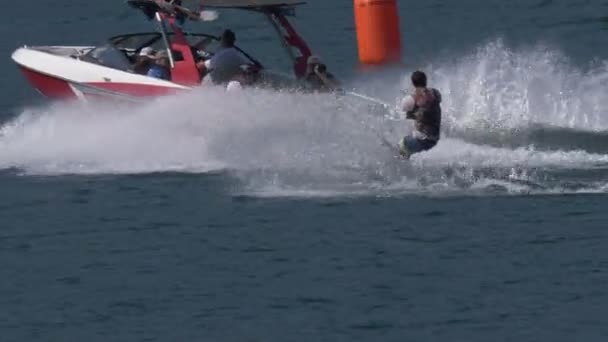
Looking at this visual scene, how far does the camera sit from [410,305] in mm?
16516

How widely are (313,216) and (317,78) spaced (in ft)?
15.1

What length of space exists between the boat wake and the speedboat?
269 mm

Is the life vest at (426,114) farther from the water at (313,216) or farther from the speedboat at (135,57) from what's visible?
the speedboat at (135,57)

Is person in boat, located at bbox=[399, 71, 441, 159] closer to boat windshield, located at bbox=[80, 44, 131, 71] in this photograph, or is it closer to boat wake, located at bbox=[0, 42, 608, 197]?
boat wake, located at bbox=[0, 42, 608, 197]

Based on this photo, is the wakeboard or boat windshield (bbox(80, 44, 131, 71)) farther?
boat windshield (bbox(80, 44, 131, 71))

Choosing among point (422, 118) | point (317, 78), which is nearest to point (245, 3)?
point (317, 78)

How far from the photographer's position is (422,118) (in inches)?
872

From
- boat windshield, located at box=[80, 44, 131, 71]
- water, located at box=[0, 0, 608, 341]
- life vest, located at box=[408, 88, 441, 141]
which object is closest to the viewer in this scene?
water, located at box=[0, 0, 608, 341]

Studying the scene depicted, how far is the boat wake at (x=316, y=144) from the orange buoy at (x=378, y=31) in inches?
130

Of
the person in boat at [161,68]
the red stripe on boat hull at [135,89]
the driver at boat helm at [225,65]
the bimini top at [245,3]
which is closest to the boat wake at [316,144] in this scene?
the red stripe on boat hull at [135,89]

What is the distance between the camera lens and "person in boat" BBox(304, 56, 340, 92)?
24.2m

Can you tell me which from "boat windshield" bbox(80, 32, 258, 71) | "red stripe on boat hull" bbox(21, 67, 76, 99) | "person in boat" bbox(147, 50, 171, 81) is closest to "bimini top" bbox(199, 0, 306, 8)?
"boat windshield" bbox(80, 32, 258, 71)


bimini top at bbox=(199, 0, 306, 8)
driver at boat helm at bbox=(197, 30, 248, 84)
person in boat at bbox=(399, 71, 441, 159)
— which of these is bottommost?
person in boat at bbox=(399, 71, 441, 159)

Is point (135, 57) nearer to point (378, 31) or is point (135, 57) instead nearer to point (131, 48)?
point (131, 48)
